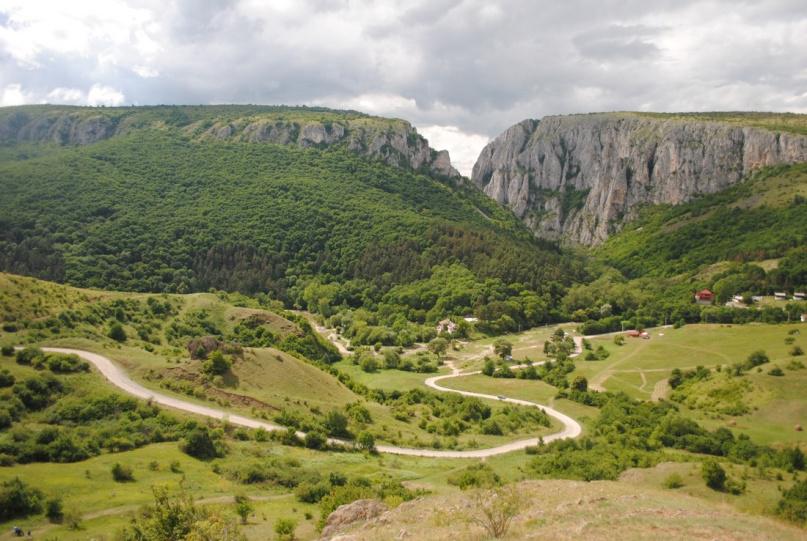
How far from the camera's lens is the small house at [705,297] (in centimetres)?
13288

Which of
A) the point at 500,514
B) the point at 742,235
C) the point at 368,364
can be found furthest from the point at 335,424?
the point at 742,235

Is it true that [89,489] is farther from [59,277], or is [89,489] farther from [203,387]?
[59,277]

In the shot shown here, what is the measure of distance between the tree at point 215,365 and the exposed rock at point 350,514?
30416mm

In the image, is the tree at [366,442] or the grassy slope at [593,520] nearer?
the grassy slope at [593,520]

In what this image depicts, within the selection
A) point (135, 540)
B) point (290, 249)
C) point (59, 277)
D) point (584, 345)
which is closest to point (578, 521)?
point (135, 540)

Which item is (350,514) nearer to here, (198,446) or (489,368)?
(198,446)

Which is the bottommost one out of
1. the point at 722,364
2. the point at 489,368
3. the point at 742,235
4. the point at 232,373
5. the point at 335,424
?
the point at 489,368

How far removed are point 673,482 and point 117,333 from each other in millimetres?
61491

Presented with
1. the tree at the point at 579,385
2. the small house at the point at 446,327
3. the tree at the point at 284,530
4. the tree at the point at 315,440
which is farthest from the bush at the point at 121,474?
the small house at the point at 446,327

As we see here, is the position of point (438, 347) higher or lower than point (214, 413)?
lower

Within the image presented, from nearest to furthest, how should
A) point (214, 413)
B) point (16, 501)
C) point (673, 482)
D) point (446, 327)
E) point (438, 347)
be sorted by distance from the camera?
point (16, 501), point (673, 482), point (214, 413), point (438, 347), point (446, 327)

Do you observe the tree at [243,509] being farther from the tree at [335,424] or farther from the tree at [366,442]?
the tree at [335,424]

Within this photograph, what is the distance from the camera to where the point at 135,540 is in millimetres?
24766

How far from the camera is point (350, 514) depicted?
28.8 m
